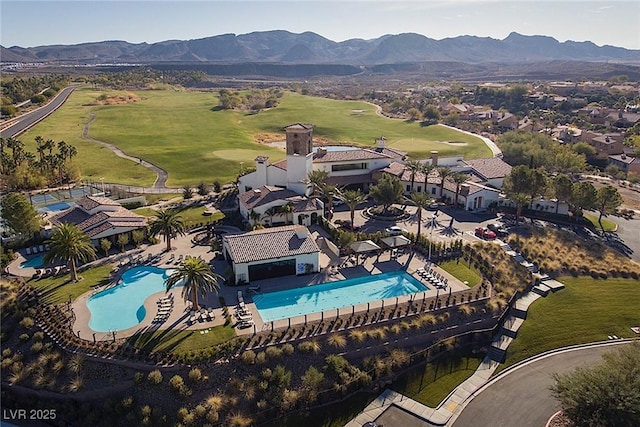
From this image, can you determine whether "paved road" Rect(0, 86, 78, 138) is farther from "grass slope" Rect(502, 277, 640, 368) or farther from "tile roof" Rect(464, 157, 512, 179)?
"grass slope" Rect(502, 277, 640, 368)

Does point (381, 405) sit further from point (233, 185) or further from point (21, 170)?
point (21, 170)

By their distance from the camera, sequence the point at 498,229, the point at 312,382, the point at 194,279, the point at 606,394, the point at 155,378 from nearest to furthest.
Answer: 1. the point at 606,394
2. the point at 155,378
3. the point at 312,382
4. the point at 194,279
5. the point at 498,229

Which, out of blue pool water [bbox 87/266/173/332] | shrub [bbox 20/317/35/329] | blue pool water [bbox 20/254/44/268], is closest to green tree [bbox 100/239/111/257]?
blue pool water [bbox 87/266/173/332]

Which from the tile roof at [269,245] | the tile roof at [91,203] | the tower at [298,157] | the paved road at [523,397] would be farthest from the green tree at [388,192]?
the tile roof at [91,203]

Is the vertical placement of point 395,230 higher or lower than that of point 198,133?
higher

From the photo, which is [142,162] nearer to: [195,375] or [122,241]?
[122,241]

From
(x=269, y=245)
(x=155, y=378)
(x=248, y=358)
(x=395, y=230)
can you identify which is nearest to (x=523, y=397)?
(x=248, y=358)

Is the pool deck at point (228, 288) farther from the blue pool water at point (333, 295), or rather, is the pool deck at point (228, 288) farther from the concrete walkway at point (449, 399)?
the concrete walkway at point (449, 399)
